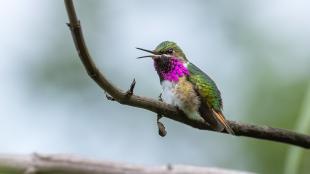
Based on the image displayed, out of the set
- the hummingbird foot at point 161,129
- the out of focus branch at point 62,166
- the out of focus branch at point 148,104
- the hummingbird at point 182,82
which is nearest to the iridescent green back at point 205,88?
the hummingbird at point 182,82

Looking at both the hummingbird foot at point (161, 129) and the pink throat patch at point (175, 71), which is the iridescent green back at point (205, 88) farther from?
the hummingbird foot at point (161, 129)

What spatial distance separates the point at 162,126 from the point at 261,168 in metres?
5.95

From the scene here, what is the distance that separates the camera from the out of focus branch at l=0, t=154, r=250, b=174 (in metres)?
1.09

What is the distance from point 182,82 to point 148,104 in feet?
3.60

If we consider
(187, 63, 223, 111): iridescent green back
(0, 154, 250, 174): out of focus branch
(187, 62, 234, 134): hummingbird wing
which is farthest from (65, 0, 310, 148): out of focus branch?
(187, 63, 223, 111): iridescent green back

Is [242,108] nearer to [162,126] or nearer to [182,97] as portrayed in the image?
[182,97]

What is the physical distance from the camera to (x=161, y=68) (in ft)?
9.18

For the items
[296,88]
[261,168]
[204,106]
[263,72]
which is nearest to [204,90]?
[204,106]

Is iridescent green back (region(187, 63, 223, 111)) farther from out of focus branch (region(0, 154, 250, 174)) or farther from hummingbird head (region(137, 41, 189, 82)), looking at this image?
out of focus branch (region(0, 154, 250, 174))

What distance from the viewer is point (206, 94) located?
2.79m

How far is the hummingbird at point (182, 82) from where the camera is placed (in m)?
2.63

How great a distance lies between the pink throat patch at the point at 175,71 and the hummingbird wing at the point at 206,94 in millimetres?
29

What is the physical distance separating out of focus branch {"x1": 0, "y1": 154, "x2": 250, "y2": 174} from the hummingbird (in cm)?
132

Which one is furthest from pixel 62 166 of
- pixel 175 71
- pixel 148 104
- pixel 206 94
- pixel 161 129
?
pixel 175 71
